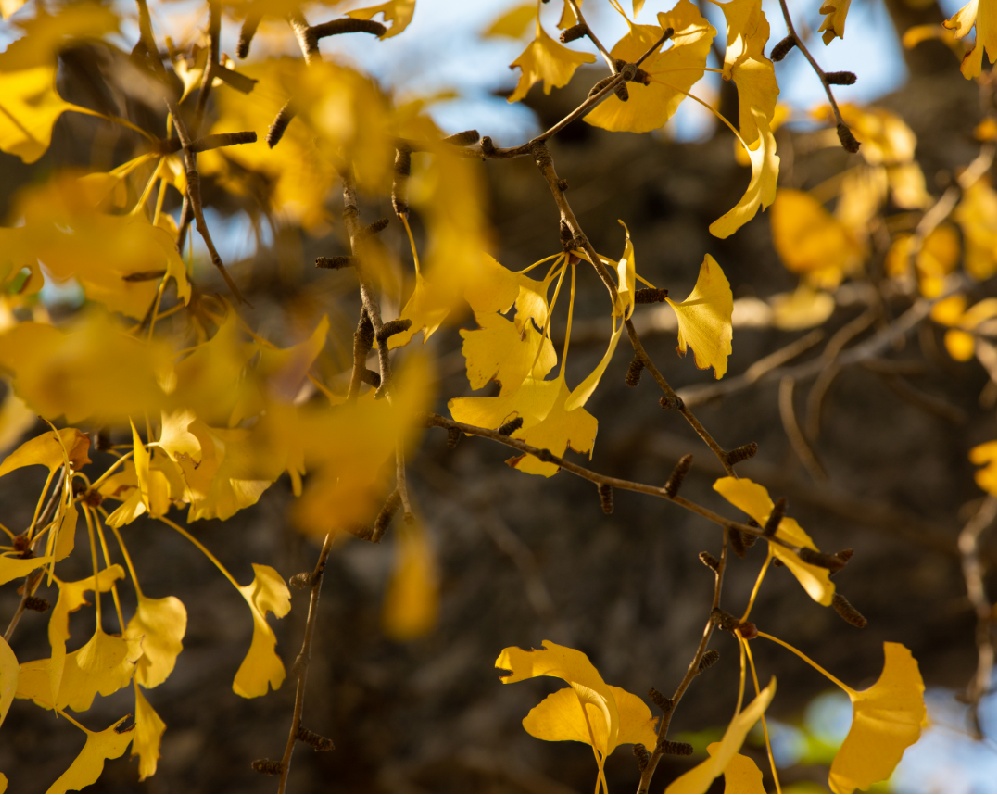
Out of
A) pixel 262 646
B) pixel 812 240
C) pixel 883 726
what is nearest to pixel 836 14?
pixel 883 726

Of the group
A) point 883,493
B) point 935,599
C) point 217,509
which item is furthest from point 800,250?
point 217,509

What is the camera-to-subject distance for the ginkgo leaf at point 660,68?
450 millimetres

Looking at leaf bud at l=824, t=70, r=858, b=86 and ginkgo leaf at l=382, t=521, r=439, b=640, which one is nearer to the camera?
ginkgo leaf at l=382, t=521, r=439, b=640

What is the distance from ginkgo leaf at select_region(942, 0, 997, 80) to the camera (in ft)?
1.48

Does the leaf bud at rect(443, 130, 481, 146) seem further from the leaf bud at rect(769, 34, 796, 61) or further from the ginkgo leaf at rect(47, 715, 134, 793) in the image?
the ginkgo leaf at rect(47, 715, 134, 793)

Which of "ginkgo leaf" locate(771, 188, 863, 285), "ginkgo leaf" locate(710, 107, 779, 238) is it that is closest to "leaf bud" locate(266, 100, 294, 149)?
"ginkgo leaf" locate(710, 107, 779, 238)

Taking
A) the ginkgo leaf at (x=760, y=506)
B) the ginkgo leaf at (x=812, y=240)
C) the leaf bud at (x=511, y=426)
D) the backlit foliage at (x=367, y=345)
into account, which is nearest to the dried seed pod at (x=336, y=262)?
the backlit foliage at (x=367, y=345)

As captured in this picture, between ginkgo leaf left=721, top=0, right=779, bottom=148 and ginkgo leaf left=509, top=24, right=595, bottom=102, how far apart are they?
0.39ft

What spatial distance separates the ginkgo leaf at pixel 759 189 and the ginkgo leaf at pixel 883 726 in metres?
0.23

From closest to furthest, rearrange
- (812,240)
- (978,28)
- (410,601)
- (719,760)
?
(410,601), (719,760), (978,28), (812,240)

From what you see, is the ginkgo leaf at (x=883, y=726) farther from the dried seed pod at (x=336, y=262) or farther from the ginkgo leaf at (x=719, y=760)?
the dried seed pod at (x=336, y=262)

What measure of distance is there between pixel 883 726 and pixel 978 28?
37cm

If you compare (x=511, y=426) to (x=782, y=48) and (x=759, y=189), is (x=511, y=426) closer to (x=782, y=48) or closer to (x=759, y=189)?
(x=759, y=189)

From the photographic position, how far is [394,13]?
0.48m
